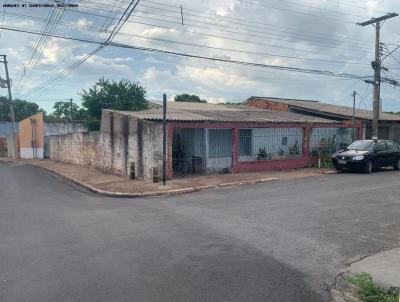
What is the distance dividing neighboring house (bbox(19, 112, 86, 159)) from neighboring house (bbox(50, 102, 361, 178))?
24513mm

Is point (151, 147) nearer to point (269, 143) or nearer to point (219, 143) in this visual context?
point (219, 143)

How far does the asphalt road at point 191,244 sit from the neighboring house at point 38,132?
33.9m

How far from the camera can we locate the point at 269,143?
20078 mm

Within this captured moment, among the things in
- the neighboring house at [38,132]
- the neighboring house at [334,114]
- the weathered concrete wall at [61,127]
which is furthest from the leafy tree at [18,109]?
the neighboring house at [334,114]

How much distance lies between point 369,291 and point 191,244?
309 cm

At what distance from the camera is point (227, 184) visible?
50.7 feet

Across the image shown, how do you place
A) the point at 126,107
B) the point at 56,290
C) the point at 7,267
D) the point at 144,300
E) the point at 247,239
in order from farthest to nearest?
the point at 126,107
the point at 247,239
the point at 7,267
the point at 56,290
the point at 144,300

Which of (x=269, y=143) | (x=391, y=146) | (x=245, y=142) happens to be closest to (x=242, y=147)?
(x=245, y=142)

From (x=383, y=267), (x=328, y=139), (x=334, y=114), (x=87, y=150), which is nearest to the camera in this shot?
(x=383, y=267)

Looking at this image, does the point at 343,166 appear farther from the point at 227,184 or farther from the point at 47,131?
the point at 47,131

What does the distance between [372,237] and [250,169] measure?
11.4 metres

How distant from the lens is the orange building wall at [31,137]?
4503 centimetres

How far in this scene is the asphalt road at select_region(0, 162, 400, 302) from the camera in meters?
5.19

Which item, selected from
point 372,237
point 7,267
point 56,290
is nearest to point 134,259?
point 56,290
